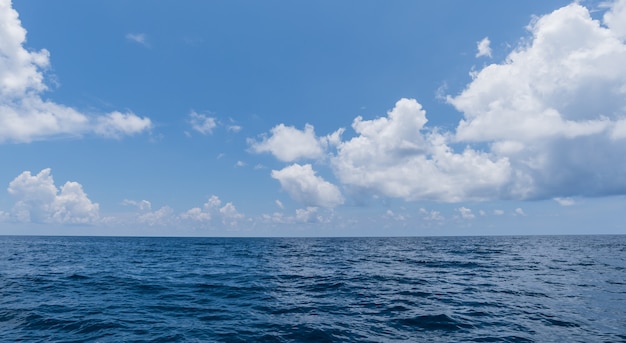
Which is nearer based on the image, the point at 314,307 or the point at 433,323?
the point at 433,323

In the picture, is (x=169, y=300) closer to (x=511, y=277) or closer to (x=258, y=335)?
(x=258, y=335)

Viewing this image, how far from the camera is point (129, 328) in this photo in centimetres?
1689

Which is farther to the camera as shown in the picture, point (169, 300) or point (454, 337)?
point (169, 300)

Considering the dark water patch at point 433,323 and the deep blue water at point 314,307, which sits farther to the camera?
the dark water patch at point 433,323

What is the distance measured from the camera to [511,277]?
3294cm

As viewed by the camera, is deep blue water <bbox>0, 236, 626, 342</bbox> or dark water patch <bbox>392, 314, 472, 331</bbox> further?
dark water patch <bbox>392, 314, 472, 331</bbox>

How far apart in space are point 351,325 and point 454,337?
203 inches

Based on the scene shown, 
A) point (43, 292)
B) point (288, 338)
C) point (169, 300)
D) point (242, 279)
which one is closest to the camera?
point (288, 338)

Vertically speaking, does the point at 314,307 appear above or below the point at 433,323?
below

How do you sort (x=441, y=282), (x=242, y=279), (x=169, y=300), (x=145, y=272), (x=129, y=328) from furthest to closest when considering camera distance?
1. (x=145, y=272)
2. (x=242, y=279)
3. (x=441, y=282)
4. (x=169, y=300)
5. (x=129, y=328)

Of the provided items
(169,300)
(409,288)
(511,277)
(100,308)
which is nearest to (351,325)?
(409,288)

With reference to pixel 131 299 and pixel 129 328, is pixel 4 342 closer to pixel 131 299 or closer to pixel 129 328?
pixel 129 328

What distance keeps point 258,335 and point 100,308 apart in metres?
12.1

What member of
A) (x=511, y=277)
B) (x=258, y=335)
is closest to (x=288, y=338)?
(x=258, y=335)
